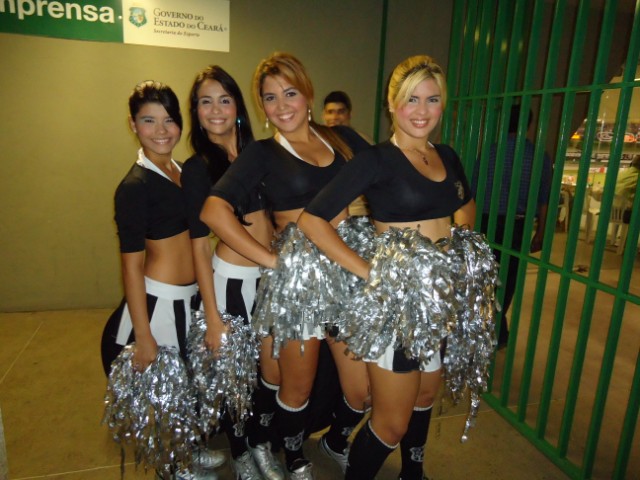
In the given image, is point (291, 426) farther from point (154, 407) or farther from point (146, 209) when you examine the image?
point (146, 209)

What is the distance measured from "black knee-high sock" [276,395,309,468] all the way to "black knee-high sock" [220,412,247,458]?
0.52 ft

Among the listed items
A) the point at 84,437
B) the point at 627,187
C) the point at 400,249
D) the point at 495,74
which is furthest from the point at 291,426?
the point at 627,187

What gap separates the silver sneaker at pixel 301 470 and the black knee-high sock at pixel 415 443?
37 cm

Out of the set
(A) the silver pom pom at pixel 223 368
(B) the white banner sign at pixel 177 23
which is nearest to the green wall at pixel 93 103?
→ (B) the white banner sign at pixel 177 23

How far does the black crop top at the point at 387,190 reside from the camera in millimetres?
1384

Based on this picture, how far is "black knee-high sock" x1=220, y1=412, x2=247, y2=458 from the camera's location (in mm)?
1828

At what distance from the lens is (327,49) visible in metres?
3.79

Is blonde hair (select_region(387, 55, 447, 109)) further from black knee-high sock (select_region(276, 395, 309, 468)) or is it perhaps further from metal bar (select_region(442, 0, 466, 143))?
metal bar (select_region(442, 0, 466, 143))

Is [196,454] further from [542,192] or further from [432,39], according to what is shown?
[432,39]

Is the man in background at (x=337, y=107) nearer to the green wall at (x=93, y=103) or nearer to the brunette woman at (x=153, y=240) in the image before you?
the green wall at (x=93, y=103)

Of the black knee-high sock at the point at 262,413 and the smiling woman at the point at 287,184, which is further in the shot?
the black knee-high sock at the point at 262,413

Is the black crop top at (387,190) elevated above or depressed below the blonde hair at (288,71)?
below

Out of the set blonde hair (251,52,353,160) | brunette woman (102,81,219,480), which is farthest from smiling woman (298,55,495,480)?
brunette woman (102,81,219,480)

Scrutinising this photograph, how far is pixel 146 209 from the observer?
60.4 inches
